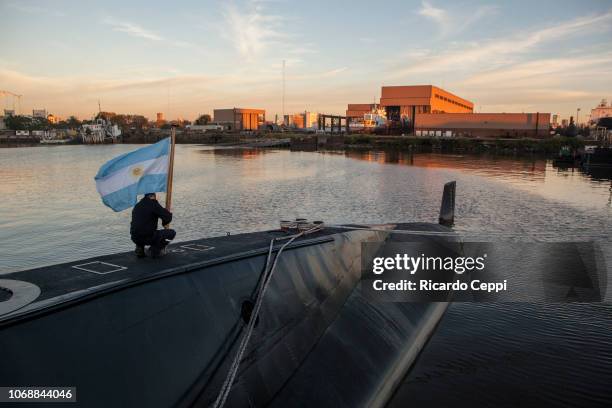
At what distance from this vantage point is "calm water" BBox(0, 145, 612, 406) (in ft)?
38.8

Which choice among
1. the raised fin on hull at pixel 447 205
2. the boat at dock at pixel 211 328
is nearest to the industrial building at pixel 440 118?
the raised fin on hull at pixel 447 205

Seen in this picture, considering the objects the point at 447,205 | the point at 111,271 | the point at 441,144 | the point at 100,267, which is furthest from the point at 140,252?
the point at 441,144

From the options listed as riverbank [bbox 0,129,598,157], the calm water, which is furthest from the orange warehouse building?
the calm water

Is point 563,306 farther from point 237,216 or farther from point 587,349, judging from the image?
point 237,216

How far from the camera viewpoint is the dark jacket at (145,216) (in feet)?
29.8

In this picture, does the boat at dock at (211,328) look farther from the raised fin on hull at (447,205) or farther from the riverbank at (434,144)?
the riverbank at (434,144)

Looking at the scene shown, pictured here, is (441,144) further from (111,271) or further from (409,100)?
(111,271)

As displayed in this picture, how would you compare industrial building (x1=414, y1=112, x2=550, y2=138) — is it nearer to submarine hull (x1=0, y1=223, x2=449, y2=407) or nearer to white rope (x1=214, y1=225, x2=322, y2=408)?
submarine hull (x1=0, y1=223, x2=449, y2=407)

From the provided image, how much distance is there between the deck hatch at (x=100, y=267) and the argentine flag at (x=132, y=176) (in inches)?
47.4

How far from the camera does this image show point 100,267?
29.7 feet

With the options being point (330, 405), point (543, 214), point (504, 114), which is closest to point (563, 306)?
point (330, 405)

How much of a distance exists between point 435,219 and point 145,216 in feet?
88.4

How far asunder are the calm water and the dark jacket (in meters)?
7.27

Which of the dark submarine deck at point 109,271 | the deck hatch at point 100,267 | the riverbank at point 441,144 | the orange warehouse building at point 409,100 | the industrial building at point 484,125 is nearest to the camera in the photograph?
the dark submarine deck at point 109,271
